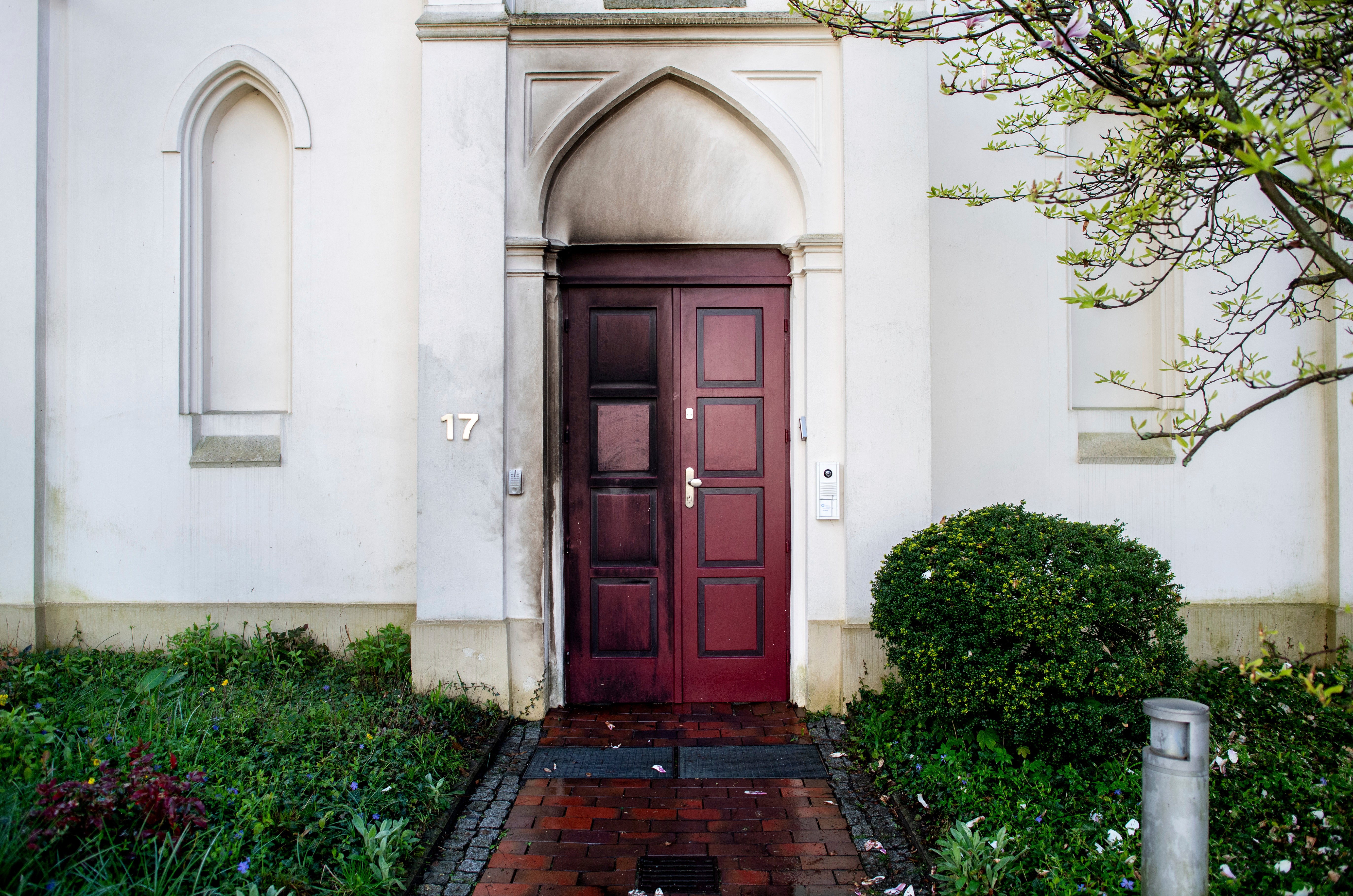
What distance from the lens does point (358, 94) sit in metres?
5.35

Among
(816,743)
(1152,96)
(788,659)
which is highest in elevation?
(1152,96)

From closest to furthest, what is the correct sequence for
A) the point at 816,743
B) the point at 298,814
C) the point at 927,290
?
1. the point at 298,814
2. the point at 816,743
3. the point at 927,290

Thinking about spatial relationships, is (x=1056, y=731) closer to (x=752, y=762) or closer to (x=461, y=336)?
(x=752, y=762)

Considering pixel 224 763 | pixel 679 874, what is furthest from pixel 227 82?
pixel 679 874

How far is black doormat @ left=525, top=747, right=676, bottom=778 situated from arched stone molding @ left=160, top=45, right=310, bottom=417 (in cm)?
335

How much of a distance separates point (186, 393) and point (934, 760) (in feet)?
17.4

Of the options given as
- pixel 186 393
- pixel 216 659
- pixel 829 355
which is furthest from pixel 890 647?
pixel 186 393

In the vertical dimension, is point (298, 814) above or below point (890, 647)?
below

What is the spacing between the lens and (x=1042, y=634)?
3561mm

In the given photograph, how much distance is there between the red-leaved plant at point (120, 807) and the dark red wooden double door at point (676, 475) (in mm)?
2481

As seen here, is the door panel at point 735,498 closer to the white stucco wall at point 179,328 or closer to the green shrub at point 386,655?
the green shrub at point 386,655

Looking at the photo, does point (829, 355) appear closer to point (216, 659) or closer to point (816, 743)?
point (816, 743)

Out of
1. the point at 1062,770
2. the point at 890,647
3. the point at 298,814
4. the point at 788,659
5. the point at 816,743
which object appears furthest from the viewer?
the point at 788,659

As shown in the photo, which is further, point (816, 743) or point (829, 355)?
point (829, 355)
